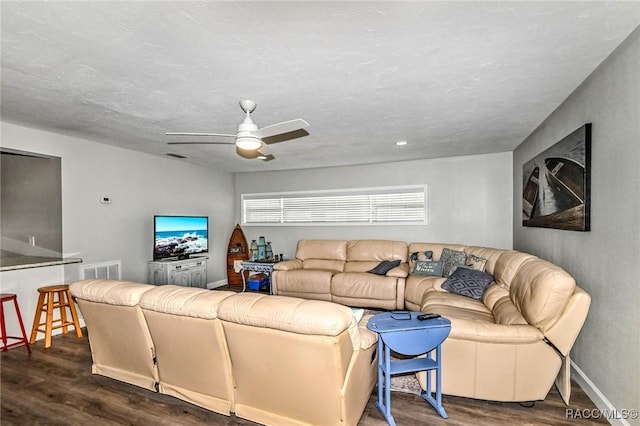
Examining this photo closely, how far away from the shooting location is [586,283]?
238 cm

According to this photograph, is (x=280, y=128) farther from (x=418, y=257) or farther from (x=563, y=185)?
(x=418, y=257)

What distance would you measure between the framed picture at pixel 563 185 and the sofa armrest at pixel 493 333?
37.2 inches

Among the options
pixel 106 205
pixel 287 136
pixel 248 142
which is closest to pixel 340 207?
pixel 287 136

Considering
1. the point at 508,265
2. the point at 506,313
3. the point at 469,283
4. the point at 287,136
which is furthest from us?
the point at 287,136

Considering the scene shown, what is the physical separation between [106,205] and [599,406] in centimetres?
567

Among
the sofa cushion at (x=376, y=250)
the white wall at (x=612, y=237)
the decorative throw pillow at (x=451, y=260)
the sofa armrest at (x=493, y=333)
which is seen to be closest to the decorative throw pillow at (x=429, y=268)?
the decorative throw pillow at (x=451, y=260)

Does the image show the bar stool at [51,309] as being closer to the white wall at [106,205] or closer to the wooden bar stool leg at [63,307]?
the wooden bar stool leg at [63,307]

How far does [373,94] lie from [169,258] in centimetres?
421

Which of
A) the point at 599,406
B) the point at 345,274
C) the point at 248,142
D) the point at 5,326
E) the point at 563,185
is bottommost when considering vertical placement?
the point at 599,406

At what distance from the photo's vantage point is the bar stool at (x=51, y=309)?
3332 millimetres

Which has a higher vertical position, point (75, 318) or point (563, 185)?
point (563, 185)

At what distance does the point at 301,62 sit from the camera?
2033 mm

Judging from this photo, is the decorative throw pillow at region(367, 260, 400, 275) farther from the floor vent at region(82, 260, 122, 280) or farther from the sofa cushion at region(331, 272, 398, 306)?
the floor vent at region(82, 260, 122, 280)

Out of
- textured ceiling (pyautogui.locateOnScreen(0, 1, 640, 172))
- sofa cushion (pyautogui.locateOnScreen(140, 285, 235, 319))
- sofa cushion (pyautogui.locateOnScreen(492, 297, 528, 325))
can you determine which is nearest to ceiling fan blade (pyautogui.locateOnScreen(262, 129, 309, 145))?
textured ceiling (pyautogui.locateOnScreen(0, 1, 640, 172))
